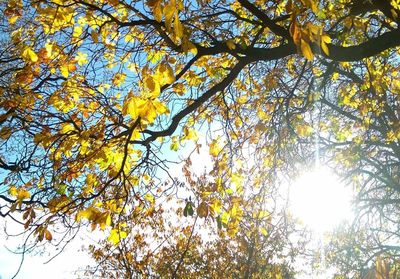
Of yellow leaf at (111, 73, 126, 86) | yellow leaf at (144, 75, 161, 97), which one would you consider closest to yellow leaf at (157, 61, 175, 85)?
yellow leaf at (144, 75, 161, 97)

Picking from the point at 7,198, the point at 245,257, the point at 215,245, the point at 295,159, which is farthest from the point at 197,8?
the point at 215,245

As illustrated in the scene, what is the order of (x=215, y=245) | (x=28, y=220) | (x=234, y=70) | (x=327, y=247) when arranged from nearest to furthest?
(x=28, y=220)
(x=234, y=70)
(x=327, y=247)
(x=215, y=245)

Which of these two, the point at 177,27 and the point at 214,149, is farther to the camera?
the point at 214,149

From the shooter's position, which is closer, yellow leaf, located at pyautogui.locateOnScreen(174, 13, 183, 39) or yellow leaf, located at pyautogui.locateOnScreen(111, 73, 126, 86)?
yellow leaf, located at pyautogui.locateOnScreen(174, 13, 183, 39)

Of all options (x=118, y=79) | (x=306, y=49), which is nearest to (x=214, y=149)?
(x=118, y=79)

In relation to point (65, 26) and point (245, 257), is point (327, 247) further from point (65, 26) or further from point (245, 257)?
point (65, 26)

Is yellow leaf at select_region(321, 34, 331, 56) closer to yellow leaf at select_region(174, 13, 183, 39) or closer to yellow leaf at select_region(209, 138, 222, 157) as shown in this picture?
yellow leaf at select_region(174, 13, 183, 39)

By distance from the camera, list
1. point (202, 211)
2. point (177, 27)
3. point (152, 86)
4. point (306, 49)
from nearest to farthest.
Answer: point (177, 27), point (306, 49), point (152, 86), point (202, 211)

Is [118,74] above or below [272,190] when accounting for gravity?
above

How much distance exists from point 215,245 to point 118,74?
46.5ft

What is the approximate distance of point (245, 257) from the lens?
627 inches

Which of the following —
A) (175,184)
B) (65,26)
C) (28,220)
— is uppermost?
(65,26)

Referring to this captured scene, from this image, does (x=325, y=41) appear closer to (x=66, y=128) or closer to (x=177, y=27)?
(x=177, y=27)

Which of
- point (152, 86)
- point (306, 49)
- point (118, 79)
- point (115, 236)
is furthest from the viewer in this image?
point (118, 79)
